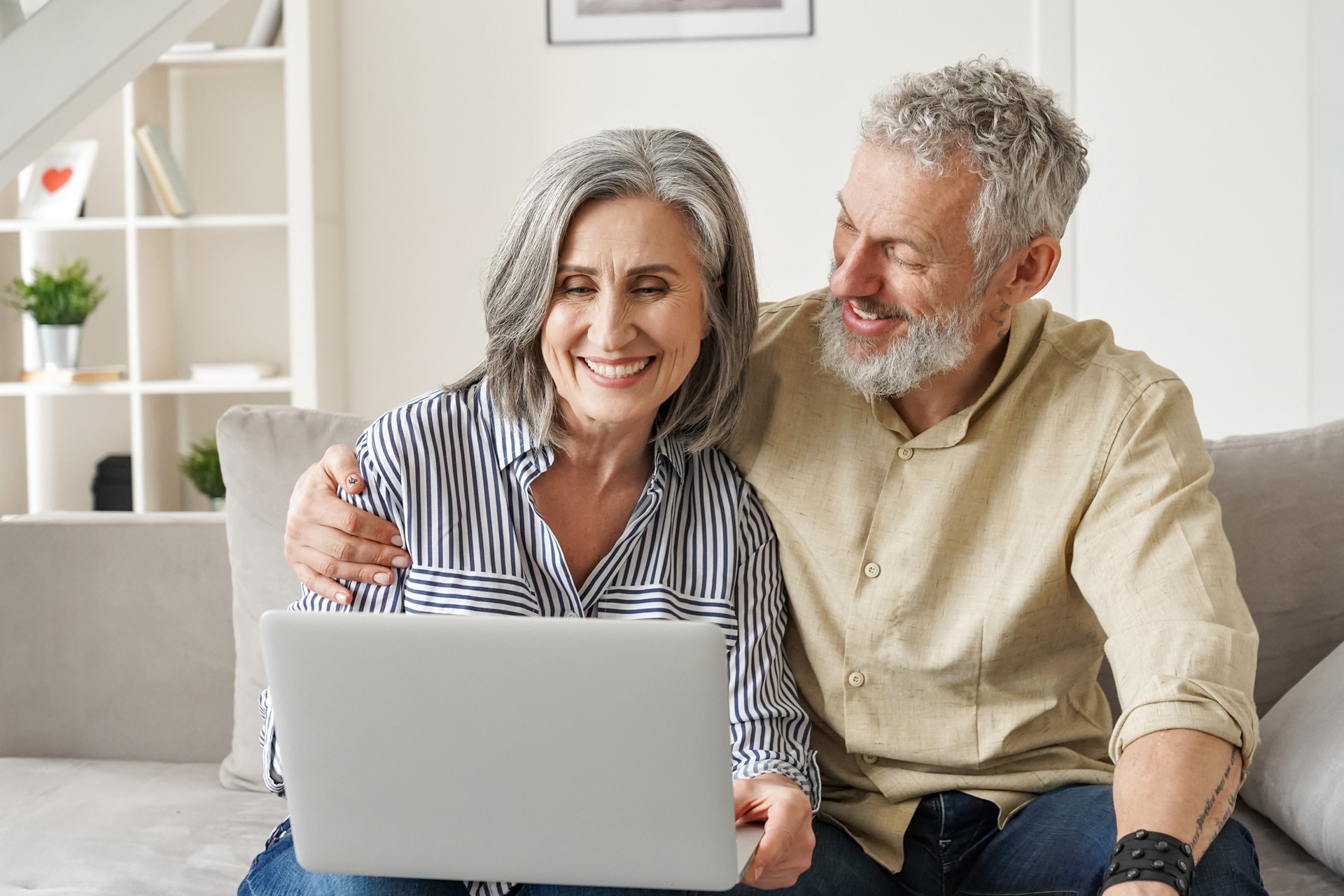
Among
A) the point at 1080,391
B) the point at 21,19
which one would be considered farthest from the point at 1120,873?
the point at 21,19

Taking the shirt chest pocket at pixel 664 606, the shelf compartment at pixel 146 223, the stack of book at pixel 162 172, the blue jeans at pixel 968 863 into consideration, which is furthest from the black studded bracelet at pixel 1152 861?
the stack of book at pixel 162 172

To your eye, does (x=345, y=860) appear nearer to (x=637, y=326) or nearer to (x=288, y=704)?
(x=288, y=704)

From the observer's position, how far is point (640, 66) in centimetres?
365

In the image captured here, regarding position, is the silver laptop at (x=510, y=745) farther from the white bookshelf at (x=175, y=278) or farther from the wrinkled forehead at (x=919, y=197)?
the white bookshelf at (x=175, y=278)

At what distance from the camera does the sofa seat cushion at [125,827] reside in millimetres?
1481

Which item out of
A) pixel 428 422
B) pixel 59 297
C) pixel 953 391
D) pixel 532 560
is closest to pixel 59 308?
pixel 59 297

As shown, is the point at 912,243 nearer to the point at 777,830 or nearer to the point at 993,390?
the point at 993,390

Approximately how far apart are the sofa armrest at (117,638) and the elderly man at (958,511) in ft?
1.88

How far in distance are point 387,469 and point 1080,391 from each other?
30.0 inches

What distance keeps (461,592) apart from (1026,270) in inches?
29.0

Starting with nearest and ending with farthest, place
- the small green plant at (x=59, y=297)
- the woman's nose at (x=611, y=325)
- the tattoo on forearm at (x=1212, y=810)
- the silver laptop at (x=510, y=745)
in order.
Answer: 1. the silver laptop at (x=510, y=745)
2. the tattoo on forearm at (x=1212, y=810)
3. the woman's nose at (x=611, y=325)
4. the small green plant at (x=59, y=297)

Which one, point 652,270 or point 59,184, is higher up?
point 59,184

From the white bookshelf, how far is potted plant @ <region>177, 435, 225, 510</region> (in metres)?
0.18

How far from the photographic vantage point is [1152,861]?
3.43 ft
